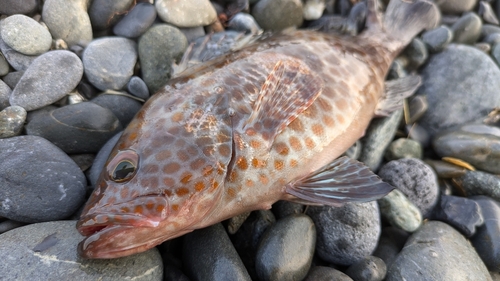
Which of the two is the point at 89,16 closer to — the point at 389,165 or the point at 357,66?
the point at 357,66

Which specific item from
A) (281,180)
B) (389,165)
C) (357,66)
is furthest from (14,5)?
(389,165)

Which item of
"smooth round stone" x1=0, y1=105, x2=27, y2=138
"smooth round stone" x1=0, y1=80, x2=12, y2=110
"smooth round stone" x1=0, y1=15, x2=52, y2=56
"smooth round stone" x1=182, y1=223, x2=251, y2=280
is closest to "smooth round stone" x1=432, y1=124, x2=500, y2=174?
"smooth round stone" x1=182, y1=223, x2=251, y2=280

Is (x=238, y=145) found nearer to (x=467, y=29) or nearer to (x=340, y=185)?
(x=340, y=185)

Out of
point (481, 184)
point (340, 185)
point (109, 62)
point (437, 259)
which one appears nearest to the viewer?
point (340, 185)

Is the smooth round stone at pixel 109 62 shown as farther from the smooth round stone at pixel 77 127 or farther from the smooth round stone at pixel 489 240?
the smooth round stone at pixel 489 240

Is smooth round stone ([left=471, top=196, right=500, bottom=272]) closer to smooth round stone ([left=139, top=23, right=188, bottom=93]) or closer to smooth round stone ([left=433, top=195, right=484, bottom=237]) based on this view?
smooth round stone ([left=433, top=195, right=484, bottom=237])

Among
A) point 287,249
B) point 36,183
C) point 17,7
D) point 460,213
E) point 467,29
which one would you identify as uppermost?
point 17,7

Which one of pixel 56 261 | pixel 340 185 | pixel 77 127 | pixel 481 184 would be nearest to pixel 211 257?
pixel 56 261
